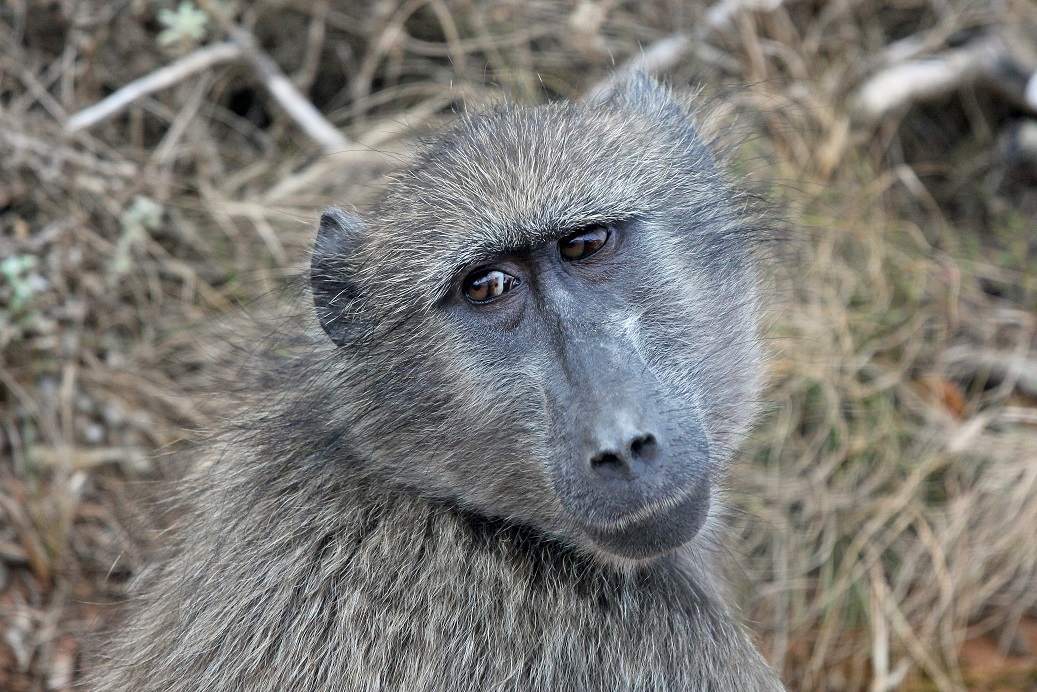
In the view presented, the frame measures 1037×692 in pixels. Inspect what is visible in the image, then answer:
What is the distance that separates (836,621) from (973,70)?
9.07 feet

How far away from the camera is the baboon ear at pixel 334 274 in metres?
2.72

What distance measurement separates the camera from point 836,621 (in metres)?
3.95

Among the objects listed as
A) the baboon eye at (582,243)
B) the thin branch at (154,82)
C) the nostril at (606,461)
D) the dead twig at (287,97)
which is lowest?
the dead twig at (287,97)

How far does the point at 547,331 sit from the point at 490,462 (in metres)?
0.34

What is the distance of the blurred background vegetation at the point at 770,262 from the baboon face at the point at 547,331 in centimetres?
48

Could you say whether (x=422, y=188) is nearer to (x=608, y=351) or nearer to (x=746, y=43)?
(x=608, y=351)

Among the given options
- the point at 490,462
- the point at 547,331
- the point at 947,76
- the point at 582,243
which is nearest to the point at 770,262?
the point at 582,243

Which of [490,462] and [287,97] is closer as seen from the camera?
[490,462]

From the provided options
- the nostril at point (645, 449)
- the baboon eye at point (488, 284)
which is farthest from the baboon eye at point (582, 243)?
the nostril at point (645, 449)

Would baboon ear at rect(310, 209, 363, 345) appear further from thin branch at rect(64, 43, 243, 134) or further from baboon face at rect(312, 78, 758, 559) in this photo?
thin branch at rect(64, 43, 243, 134)

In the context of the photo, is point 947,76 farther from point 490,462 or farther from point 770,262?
point 490,462

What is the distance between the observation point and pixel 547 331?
8.12 feet

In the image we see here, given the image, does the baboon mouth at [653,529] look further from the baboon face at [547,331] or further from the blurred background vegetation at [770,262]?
the blurred background vegetation at [770,262]

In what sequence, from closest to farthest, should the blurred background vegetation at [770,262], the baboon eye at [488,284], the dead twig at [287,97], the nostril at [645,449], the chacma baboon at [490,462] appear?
the nostril at [645,449] < the chacma baboon at [490,462] < the baboon eye at [488,284] < the blurred background vegetation at [770,262] < the dead twig at [287,97]
